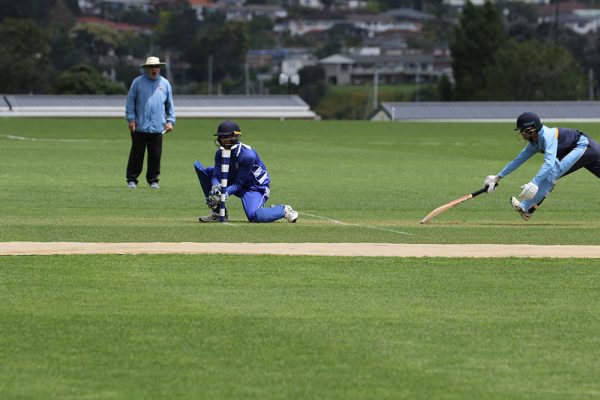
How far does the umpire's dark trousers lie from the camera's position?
26438mm

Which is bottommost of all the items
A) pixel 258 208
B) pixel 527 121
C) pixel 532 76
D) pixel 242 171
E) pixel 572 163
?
pixel 532 76

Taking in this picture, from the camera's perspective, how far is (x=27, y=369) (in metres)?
10.4

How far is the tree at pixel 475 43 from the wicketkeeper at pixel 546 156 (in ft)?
352

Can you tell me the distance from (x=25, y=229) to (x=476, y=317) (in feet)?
25.6

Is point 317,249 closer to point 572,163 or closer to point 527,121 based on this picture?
point 527,121

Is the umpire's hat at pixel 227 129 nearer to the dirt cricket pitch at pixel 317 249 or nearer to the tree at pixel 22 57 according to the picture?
the dirt cricket pitch at pixel 317 249

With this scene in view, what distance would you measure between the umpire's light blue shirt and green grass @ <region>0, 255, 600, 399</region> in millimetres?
10802

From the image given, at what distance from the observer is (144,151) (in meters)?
26.8

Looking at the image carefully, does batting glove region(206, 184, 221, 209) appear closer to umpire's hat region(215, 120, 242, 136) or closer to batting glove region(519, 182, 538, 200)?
umpire's hat region(215, 120, 242, 136)

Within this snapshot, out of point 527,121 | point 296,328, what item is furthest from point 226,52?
point 296,328

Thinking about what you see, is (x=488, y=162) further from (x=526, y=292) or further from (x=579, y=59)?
(x=579, y=59)

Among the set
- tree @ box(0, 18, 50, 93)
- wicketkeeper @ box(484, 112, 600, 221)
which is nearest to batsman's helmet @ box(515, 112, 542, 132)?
wicketkeeper @ box(484, 112, 600, 221)

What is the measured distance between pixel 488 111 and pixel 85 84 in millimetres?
43357

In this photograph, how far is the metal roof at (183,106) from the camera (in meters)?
94.4
